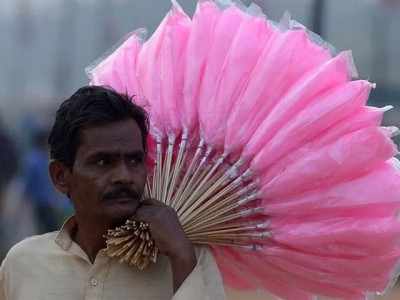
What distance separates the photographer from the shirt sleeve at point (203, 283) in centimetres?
224

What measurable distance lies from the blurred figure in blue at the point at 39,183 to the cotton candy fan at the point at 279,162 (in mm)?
4665

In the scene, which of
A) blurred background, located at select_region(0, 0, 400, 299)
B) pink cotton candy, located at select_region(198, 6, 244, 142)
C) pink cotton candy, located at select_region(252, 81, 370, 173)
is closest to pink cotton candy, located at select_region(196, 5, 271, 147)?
pink cotton candy, located at select_region(198, 6, 244, 142)

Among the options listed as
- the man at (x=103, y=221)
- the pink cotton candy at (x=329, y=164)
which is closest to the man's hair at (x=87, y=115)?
the man at (x=103, y=221)

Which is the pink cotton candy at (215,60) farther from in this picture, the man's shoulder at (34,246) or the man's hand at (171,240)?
the man's shoulder at (34,246)

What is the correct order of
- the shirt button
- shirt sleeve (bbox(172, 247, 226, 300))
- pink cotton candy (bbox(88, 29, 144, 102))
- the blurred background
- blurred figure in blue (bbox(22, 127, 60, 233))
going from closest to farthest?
shirt sleeve (bbox(172, 247, 226, 300)), the shirt button, pink cotton candy (bbox(88, 29, 144, 102)), the blurred background, blurred figure in blue (bbox(22, 127, 60, 233))

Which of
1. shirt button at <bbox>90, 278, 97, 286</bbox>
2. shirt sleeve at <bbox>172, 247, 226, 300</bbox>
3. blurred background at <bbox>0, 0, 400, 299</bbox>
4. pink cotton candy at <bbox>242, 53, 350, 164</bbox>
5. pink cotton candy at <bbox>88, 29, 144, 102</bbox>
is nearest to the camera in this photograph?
shirt sleeve at <bbox>172, 247, 226, 300</bbox>

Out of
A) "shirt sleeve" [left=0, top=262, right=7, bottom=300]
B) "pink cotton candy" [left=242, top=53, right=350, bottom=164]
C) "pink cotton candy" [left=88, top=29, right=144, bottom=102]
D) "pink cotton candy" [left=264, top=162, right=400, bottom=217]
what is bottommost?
"shirt sleeve" [left=0, top=262, right=7, bottom=300]

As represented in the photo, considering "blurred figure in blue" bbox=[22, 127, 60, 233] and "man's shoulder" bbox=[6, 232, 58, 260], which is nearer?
"man's shoulder" bbox=[6, 232, 58, 260]

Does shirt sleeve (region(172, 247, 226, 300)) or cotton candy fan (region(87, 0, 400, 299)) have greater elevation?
cotton candy fan (region(87, 0, 400, 299))

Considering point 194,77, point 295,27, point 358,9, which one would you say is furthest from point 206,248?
point 358,9

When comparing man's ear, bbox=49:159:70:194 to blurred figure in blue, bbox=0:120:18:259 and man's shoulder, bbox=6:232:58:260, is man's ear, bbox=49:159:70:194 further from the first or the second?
blurred figure in blue, bbox=0:120:18:259

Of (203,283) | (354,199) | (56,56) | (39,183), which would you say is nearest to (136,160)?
(203,283)

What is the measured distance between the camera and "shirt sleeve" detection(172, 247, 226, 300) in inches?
88.4

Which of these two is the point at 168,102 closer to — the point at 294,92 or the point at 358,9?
the point at 294,92
